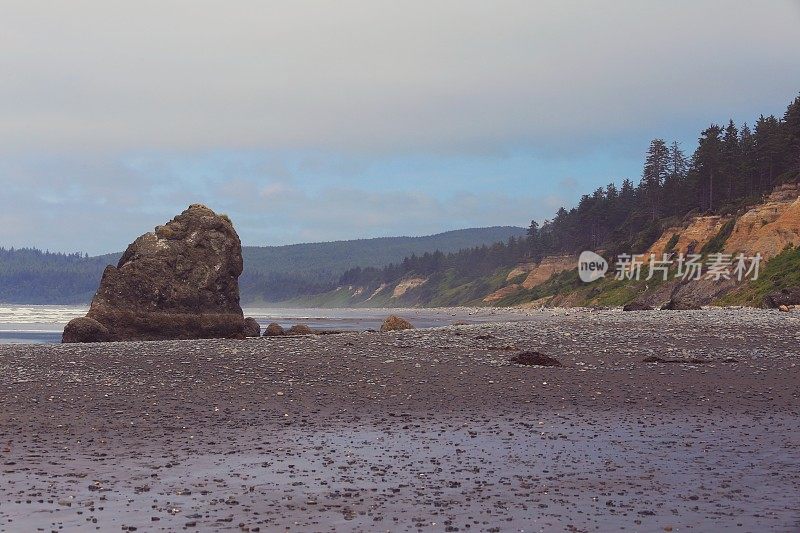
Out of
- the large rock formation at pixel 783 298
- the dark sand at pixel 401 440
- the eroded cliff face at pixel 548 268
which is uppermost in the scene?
the eroded cliff face at pixel 548 268

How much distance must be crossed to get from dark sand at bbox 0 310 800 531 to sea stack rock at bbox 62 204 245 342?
11.6 m

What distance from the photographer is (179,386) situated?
2112 centimetres

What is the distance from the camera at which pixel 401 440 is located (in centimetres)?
1514

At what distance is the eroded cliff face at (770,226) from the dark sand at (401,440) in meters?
60.7

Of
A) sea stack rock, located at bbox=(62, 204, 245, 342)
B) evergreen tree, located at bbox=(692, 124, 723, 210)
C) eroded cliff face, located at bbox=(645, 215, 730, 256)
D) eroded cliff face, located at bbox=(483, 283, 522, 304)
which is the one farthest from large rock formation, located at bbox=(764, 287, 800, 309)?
→ eroded cliff face, located at bbox=(483, 283, 522, 304)

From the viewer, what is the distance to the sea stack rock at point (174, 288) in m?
39.9

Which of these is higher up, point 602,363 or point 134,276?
point 134,276

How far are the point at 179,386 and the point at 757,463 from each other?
13.6 metres

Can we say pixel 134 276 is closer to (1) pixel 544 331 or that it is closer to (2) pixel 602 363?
(1) pixel 544 331

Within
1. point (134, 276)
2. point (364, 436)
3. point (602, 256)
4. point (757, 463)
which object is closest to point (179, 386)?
point (364, 436)

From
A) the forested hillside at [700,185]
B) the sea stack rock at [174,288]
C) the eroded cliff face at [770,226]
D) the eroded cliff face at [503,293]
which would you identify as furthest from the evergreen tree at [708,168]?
the sea stack rock at [174,288]

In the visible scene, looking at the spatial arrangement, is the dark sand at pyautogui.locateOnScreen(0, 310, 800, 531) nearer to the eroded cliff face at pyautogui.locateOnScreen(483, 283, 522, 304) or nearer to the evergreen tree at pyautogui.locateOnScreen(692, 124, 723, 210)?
the evergreen tree at pyautogui.locateOnScreen(692, 124, 723, 210)

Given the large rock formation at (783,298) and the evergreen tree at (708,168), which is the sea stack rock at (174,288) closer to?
the large rock formation at (783,298)

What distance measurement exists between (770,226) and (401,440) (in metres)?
79.9
